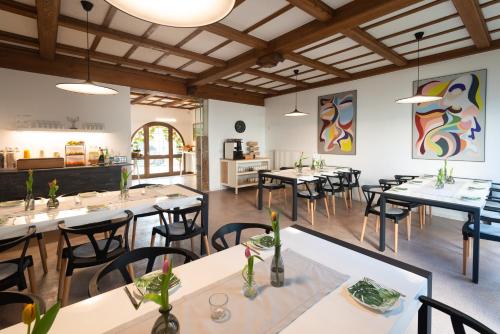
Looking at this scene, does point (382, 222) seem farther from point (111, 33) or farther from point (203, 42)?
point (111, 33)

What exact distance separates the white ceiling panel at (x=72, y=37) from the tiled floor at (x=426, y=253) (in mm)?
2835

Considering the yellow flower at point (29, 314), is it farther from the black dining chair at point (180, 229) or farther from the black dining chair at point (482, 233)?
the black dining chair at point (482, 233)

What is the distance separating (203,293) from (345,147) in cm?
523

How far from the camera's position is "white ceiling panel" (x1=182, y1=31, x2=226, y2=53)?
3.47 m

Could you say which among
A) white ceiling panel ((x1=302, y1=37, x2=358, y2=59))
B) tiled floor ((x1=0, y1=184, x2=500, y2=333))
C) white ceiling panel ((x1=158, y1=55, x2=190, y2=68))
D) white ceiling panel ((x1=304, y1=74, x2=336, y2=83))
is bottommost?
tiled floor ((x1=0, y1=184, x2=500, y2=333))

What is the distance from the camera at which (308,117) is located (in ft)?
20.9

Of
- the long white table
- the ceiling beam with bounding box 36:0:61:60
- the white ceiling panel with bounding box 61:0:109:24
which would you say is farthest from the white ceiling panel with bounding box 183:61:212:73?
the long white table

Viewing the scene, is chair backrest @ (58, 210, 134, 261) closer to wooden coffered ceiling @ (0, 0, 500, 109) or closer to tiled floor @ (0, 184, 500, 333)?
tiled floor @ (0, 184, 500, 333)

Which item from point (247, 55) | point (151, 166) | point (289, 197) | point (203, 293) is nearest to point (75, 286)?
point (203, 293)

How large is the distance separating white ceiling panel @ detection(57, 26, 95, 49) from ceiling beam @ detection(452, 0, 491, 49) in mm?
4529

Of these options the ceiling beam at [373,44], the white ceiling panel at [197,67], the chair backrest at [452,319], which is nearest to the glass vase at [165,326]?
the chair backrest at [452,319]

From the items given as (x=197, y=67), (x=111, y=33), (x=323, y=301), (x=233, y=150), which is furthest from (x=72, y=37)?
(x=323, y=301)

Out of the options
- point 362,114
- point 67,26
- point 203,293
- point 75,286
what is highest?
point 67,26

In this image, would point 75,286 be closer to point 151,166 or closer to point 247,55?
point 247,55
